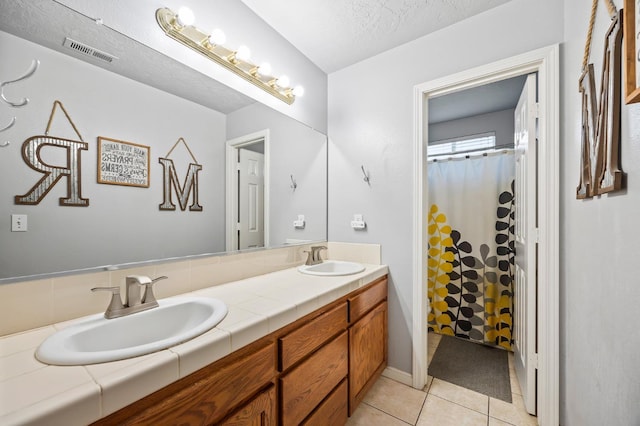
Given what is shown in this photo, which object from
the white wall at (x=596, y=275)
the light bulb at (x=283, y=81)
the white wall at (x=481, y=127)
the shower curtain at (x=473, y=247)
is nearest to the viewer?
the white wall at (x=596, y=275)

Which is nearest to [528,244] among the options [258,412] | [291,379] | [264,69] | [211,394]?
[291,379]

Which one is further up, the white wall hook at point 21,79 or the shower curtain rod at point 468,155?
the shower curtain rod at point 468,155

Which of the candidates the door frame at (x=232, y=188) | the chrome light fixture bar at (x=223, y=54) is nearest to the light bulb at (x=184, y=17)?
the chrome light fixture bar at (x=223, y=54)

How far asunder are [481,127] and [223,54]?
10.0 feet

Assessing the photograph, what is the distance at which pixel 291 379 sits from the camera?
41.9 inches

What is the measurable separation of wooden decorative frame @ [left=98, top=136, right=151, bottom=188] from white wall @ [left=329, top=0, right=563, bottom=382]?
1.41 m

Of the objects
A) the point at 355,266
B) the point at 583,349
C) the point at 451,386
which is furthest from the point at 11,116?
the point at 451,386

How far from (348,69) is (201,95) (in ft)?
4.27

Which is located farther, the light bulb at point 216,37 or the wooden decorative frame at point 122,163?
the light bulb at point 216,37

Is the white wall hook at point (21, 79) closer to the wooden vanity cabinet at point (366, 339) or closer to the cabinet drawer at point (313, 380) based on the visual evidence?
the cabinet drawer at point (313, 380)

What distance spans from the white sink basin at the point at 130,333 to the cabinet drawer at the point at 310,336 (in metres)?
0.29

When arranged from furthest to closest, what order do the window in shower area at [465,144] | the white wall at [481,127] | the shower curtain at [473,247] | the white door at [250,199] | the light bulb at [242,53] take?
1. the window in shower area at [465,144]
2. the white wall at [481,127]
3. the shower curtain at [473,247]
4. the white door at [250,199]
5. the light bulb at [242,53]

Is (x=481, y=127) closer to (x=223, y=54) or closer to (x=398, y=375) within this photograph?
(x=398, y=375)

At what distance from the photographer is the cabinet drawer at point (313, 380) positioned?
41.3 inches
